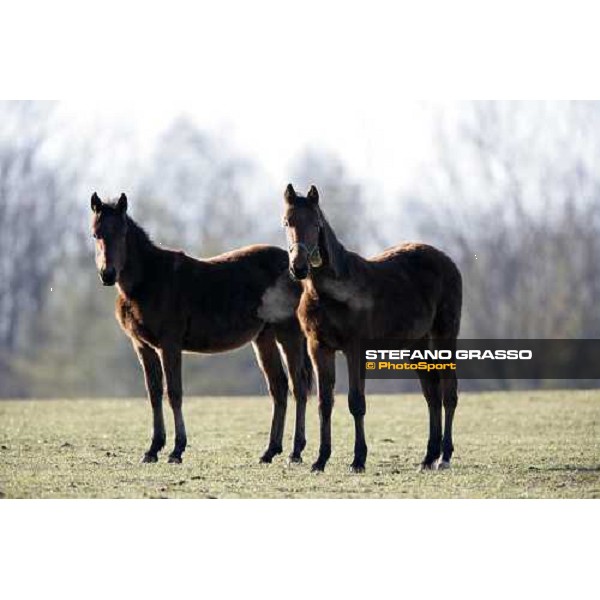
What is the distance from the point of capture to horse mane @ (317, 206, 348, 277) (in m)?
9.81

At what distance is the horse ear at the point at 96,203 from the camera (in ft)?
34.8

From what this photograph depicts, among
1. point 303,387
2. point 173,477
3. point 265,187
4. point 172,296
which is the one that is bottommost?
point 173,477

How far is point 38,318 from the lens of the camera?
15172 mm

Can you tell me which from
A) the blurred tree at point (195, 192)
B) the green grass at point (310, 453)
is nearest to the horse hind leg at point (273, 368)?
the green grass at point (310, 453)

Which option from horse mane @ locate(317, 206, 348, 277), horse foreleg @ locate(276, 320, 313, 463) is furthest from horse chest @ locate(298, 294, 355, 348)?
horse foreleg @ locate(276, 320, 313, 463)

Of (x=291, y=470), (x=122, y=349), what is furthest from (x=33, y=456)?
(x=122, y=349)

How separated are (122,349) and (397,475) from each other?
8.96 metres

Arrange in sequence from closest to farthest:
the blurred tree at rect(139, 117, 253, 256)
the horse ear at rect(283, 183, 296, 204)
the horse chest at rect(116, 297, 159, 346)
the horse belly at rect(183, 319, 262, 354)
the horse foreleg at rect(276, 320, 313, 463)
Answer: the horse ear at rect(283, 183, 296, 204) < the horse chest at rect(116, 297, 159, 346) < the horse belly at rect(183, 319, 262, 354) < the horse foreleg at rect(276, 320, 313, 463) < the blurred tree at rect(139, 117, 253, 256)

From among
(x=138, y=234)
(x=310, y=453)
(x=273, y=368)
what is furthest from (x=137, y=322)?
(x=310, y=453)

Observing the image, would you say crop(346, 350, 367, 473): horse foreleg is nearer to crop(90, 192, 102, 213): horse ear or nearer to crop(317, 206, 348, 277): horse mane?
crop(317, 206, 348, 277): horse mane

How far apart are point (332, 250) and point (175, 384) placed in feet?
7.98

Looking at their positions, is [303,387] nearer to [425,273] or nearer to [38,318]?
[425,273]

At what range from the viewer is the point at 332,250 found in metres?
9.88

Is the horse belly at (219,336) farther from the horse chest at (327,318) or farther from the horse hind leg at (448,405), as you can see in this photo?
the horse hind leg at (448,405)
